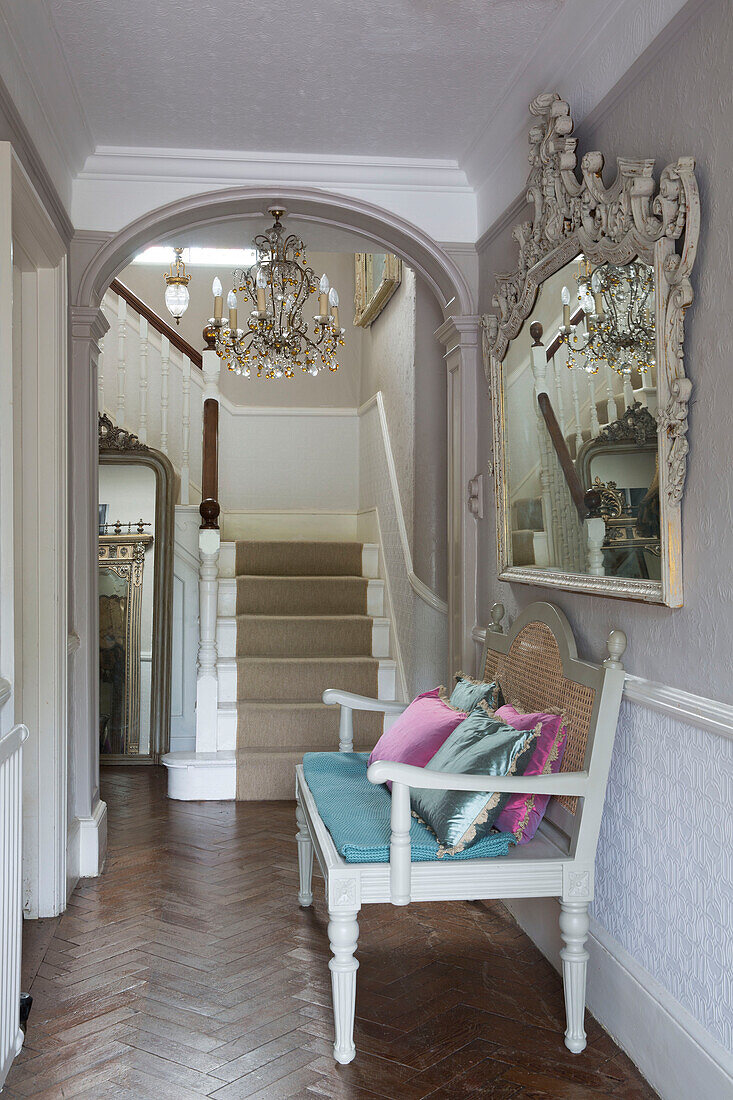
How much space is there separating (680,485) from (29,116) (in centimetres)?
219

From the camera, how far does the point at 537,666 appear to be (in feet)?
9.21

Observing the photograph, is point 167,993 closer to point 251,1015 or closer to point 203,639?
point 251,1015

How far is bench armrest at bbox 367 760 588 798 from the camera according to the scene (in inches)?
85.4

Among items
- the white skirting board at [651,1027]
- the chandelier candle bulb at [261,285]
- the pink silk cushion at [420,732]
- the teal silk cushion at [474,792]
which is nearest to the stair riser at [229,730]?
the pink silk cushion at [420,732]

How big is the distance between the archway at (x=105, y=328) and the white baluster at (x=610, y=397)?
138 centimetres

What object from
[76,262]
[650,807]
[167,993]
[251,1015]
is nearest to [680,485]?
[650,807]

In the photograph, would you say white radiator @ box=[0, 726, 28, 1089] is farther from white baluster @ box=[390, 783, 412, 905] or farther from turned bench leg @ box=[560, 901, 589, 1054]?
turned bench leg @ box=[560, 901, 589, 1054]

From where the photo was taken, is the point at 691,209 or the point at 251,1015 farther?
the point at 251,1015

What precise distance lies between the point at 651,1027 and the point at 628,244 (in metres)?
1.84

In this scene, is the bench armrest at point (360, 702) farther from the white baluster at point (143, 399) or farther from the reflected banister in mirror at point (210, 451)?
the white baluster at point (143, 399)

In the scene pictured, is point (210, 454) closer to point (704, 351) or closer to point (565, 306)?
point (565, 306)

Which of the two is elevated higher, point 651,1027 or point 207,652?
point 207,652

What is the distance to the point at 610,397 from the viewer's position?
2338 millimetres

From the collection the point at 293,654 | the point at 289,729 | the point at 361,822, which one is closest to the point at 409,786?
the point at 361,822
